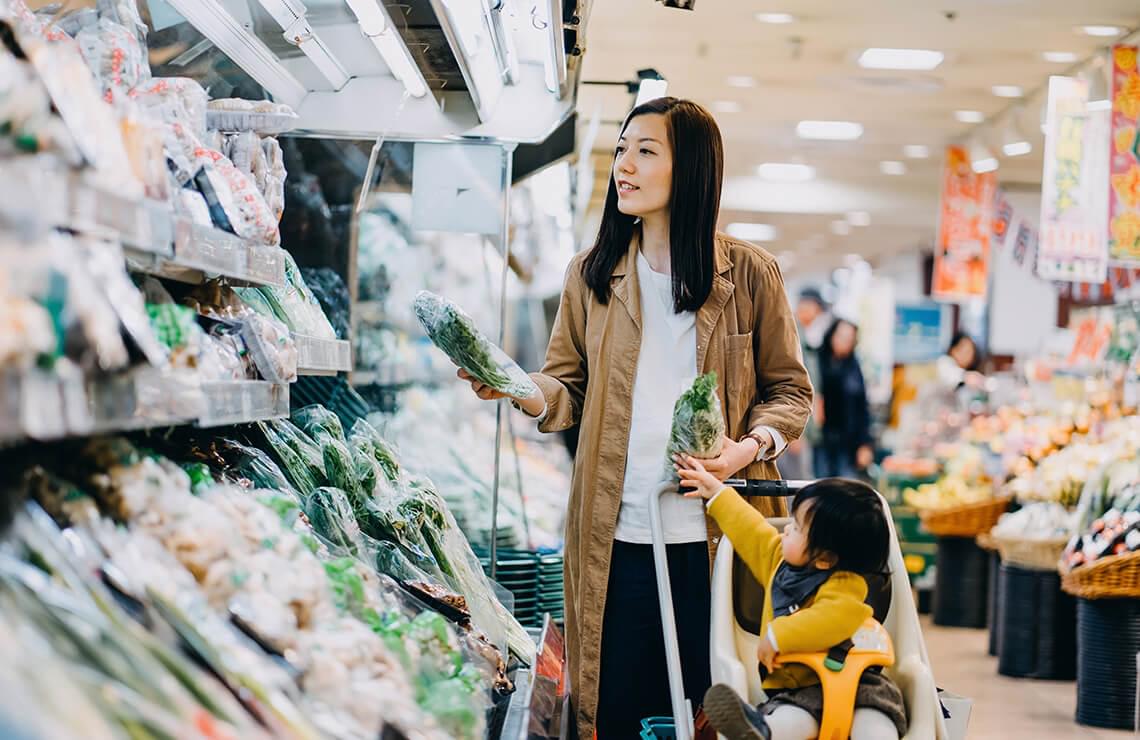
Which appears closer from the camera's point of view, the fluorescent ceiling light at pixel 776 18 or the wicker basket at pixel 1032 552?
the wicker basket at pixel 1032 552

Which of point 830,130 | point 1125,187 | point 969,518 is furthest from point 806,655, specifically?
point 830,130

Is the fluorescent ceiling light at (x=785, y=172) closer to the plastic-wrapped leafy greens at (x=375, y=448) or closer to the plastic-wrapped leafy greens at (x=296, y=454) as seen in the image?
the plastic-wrapped leafy greens at (x=375, y=448)

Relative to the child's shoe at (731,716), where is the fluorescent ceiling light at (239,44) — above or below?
above

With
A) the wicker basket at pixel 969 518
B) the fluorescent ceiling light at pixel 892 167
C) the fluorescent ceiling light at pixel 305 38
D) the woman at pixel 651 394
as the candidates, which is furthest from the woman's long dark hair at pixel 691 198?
the fluorescent ceiling light at pixel 892 167

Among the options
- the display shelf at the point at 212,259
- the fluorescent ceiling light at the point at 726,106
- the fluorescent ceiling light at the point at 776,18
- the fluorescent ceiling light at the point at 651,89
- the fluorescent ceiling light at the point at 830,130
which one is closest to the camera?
the display shelf at the point at 212,259

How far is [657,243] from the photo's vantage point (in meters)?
2.91

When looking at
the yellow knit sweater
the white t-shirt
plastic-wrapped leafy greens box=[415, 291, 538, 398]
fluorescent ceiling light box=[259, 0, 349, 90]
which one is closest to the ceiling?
fluorescent ceiling light box=[259, 0, 349, 90]

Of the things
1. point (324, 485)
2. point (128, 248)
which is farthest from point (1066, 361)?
point (128, 248)

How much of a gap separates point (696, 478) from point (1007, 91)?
9.09 m

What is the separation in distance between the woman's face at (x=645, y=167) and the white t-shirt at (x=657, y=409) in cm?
17

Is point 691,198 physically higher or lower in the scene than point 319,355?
higher

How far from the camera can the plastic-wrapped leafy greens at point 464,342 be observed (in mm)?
2420

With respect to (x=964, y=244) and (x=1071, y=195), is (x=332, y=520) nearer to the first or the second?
(x=1071, y=195)

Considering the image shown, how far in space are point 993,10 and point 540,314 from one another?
365cm
